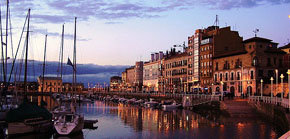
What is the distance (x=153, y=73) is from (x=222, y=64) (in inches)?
2749

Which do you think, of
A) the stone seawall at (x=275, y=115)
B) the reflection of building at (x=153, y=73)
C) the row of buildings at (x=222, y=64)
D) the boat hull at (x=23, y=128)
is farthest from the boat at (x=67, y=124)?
the reflection of building at (x=153, y=73)

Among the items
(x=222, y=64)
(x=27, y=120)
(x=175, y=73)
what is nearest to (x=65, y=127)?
(x=27, y=120)

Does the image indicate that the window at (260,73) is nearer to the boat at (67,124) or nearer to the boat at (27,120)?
the boat at (67,124)

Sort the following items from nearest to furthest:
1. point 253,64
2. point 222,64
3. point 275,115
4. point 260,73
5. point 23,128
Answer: point 23,128, point 275,115, point 260,73, point 253,64, point 222,64

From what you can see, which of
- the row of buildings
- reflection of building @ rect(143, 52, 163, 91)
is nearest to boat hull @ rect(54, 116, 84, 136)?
the row of buildings

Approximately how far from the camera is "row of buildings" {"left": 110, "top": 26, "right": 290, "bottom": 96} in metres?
100

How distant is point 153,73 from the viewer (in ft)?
596

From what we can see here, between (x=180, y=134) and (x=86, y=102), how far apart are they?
110468 millimetres

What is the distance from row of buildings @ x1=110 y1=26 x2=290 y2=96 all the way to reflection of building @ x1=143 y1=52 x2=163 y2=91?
0.48 meters

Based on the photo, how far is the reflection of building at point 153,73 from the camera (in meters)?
175

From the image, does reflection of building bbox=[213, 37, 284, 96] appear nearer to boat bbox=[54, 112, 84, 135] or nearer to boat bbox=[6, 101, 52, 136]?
boat bbox=[54, 112, 84, 135]

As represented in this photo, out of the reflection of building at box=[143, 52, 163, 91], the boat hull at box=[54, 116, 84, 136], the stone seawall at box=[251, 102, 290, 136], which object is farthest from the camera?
the reflection of building at box=[143, 52, 163, 91]

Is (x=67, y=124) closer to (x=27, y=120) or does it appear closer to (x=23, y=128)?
(x=27, y=120)

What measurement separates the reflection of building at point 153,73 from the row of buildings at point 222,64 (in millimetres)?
484
